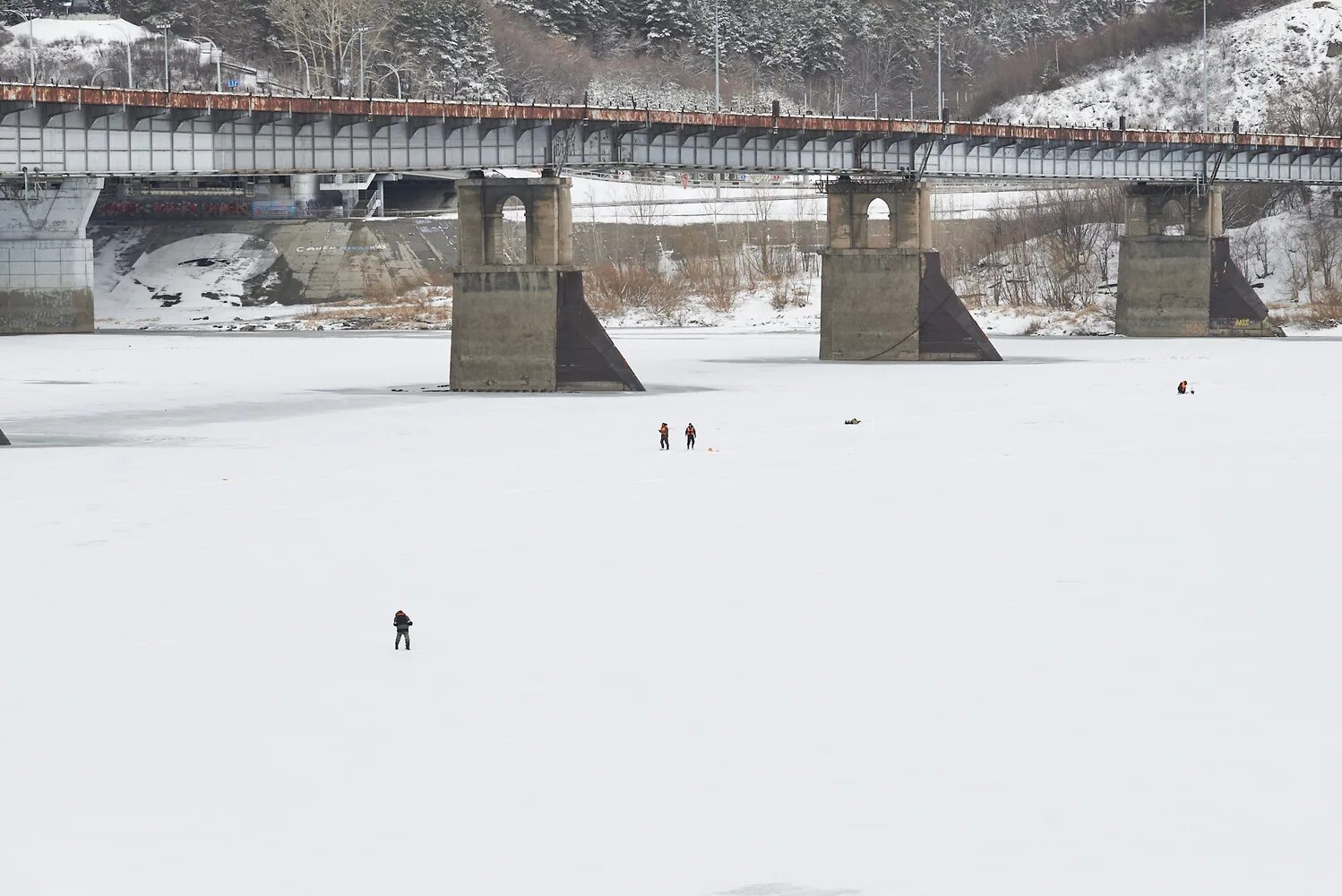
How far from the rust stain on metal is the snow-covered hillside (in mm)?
68681

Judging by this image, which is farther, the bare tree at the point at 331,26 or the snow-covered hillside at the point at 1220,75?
the snow-covered hillside at the point at 1220,75

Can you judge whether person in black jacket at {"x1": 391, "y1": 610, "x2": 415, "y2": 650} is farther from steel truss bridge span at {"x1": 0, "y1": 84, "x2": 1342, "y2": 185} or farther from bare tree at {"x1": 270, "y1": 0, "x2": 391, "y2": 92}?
bare tree at {"x1": 270, "y1": 0, "x2": 391, "y2": 92}

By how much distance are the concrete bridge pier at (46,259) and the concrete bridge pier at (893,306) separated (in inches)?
2072

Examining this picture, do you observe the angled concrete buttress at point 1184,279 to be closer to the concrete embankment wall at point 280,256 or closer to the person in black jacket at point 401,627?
the concrete embankment wall at point 280,256

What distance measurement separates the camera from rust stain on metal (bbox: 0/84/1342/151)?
2291 inches

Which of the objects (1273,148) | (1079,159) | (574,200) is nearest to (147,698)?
(1079,159)

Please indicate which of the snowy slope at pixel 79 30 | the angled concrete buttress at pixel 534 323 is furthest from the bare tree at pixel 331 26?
the angled concrete buttress at pixel 534 323

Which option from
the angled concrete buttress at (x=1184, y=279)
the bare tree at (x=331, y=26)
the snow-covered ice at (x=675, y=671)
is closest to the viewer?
the snow-covered ice at (x=675, y=671)

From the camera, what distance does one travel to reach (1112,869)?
46.3 feet

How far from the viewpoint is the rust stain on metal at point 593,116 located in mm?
58188

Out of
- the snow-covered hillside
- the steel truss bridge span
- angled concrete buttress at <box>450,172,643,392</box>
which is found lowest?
angled concrete buttress at <box>450,172,643,392</box>

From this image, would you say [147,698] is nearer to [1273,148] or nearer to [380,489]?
[380,489]

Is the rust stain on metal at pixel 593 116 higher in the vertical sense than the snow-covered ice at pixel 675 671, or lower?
higher

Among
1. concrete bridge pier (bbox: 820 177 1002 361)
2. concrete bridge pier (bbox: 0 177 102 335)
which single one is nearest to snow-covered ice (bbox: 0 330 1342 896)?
concrete bridge pier (bbox: 820 177 1002 361)
